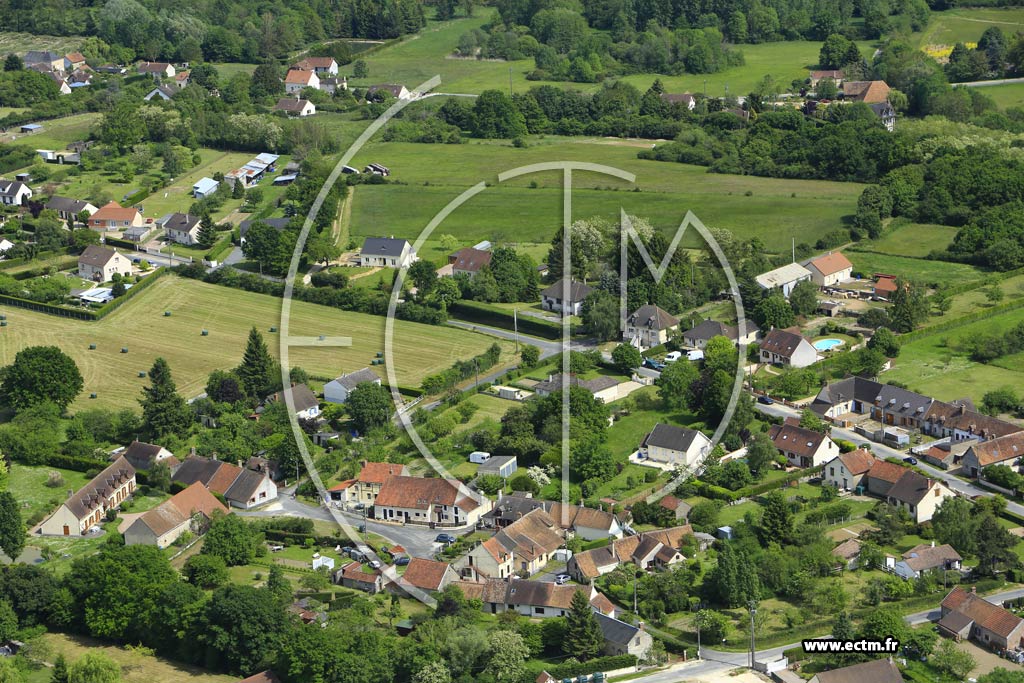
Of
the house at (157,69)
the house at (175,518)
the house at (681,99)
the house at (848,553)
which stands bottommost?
the house at (157,69)

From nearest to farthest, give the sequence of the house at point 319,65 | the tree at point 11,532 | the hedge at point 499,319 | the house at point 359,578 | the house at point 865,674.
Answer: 1. the house at point 865,674
2. the house at point 359,578
3. the tree at point 11,532
4. the hedge at point 499,319
5. the house at point 319,65

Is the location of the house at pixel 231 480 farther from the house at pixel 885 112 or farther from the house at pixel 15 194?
the house at pixel 885 112

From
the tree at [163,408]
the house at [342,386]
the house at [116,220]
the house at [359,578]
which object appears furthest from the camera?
the house at [116,220]

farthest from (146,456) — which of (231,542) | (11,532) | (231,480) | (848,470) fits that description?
(848,470)

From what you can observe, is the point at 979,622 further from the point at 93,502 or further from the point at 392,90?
the point at 392,90

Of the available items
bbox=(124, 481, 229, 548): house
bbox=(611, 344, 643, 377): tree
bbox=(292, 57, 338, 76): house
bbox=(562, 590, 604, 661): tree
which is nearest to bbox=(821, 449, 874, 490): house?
bbox=(611, 344, 643, 377): tree

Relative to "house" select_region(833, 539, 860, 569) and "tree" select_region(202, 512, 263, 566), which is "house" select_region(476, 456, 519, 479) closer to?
"tree" select_region(202, 512, 263, 566)

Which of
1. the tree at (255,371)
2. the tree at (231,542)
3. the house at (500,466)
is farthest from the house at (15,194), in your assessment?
the tree at (231,542)
